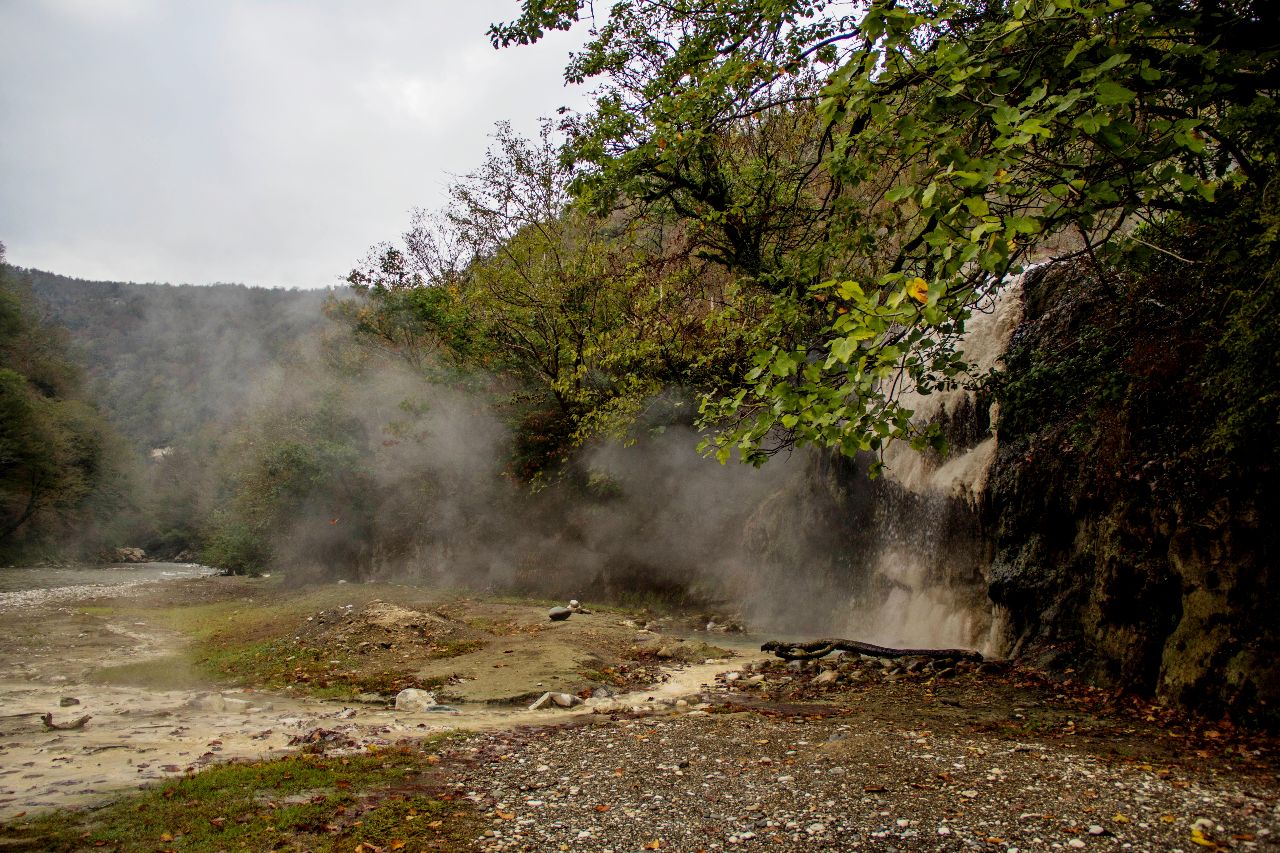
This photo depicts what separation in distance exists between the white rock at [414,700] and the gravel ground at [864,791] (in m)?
2.03

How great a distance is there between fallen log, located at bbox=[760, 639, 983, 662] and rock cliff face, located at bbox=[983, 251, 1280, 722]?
0.73m

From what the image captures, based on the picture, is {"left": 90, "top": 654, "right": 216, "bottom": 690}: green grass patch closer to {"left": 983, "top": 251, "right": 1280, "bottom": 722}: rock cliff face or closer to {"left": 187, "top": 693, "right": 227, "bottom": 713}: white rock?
{"left": 187, "top": 693, "right": 227, "bottom": 713}: white rock

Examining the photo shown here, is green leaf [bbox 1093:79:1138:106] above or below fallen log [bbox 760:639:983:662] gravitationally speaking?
above

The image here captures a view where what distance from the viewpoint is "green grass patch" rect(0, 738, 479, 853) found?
3.65 metres

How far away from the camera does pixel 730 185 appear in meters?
11.6

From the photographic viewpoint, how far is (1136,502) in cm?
658

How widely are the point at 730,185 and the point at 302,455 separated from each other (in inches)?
714

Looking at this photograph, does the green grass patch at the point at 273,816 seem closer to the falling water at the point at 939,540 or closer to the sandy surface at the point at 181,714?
the sandy surface at the point at 181,714

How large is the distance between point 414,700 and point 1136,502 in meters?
7.26

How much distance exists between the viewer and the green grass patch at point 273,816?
3.65 meters

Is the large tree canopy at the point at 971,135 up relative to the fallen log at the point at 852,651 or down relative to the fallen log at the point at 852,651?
up

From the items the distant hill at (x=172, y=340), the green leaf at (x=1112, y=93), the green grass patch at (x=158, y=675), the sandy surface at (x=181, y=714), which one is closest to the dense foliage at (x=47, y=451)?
the distant hill at (x=172, y=340)

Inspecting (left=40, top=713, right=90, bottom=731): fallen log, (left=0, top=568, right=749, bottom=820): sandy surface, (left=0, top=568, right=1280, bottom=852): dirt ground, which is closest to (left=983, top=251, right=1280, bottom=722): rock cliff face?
(left=0, top=568, right=1280, bottom=852): dirt ground

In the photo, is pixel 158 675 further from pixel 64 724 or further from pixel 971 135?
pixel 971 135
